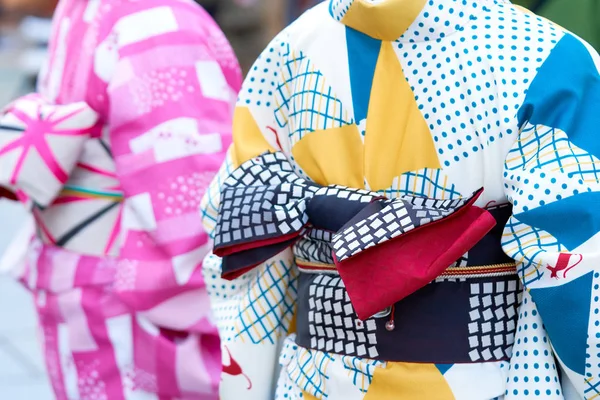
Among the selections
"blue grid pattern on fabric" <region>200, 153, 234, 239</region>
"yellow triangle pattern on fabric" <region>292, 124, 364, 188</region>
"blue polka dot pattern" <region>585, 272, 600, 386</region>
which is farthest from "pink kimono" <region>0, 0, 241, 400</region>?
"blue polka dot pattern" <region>585, 272, 600, 386</region>

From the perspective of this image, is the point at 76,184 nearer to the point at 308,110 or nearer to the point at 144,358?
the point at 144,358

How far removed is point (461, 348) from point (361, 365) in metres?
0.16

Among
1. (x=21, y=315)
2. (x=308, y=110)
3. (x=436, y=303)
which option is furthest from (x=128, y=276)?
(x=21, y=315)

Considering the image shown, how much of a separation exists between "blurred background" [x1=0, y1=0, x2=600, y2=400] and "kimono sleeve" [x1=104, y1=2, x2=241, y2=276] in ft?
2.46

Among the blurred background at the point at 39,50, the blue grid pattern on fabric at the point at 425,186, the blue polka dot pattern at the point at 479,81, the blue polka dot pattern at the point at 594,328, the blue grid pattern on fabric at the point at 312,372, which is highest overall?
the blue polka dot pattern at the point at 479,81

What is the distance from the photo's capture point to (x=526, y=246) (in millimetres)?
1267

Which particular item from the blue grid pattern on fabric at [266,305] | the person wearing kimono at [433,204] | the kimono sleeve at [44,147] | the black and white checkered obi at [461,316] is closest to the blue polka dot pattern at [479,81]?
the person wearing kimono at [433,204]

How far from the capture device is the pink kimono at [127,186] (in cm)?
204

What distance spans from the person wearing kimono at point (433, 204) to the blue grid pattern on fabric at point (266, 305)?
0.23 feet

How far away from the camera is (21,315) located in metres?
4.56

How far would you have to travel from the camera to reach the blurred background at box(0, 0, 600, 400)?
5.90 feet

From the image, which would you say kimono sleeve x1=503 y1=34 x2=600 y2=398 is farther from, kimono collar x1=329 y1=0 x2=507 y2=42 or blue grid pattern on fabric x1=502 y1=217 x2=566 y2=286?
kimono collar x1=329 y1=0 x2=507 y2=42

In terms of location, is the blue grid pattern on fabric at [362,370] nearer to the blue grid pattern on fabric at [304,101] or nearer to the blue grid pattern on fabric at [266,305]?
the blue grid pattern on fabric at [266,305]

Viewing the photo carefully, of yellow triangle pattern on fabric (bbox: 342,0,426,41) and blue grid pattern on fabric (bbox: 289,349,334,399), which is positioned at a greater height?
yellow triangle pattern on fabric (bbox: 342,0,426,41)
